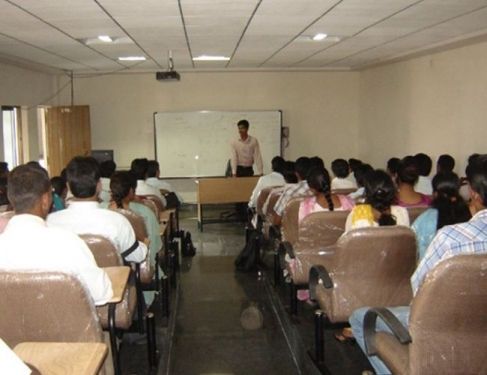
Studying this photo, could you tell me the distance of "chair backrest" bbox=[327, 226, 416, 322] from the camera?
253 cm

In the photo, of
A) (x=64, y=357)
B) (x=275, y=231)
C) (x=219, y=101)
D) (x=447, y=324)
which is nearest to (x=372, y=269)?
(x=447, y=324)

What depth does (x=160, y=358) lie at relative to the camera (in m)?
3.32

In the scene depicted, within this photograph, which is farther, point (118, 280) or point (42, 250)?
point (118, 280)

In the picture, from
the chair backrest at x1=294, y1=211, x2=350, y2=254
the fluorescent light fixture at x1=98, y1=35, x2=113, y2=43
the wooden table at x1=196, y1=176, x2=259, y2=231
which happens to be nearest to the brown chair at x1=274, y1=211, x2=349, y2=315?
the chair backrest at x1=294, y1=211, x2=350, y2=254

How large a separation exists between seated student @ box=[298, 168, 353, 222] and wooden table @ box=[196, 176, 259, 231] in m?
4.01

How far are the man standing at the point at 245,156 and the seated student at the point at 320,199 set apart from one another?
453cm

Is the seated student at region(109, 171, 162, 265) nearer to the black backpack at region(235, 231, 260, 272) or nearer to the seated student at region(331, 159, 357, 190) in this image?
the black backpack at region(235, 231, 260, 272)

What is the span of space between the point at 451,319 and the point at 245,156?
6.59 meters

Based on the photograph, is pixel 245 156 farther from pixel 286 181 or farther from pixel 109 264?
pixel 109 264

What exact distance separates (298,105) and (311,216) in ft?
21.5

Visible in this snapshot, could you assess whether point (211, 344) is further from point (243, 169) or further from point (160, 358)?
point (243, 169)

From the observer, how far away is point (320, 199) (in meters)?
3.77

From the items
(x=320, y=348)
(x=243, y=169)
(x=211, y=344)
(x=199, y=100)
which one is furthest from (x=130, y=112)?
(x=320, y=348)

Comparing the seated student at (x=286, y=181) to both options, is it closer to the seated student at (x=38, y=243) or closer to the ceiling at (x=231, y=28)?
the ceiling at (x=231, y=28)
